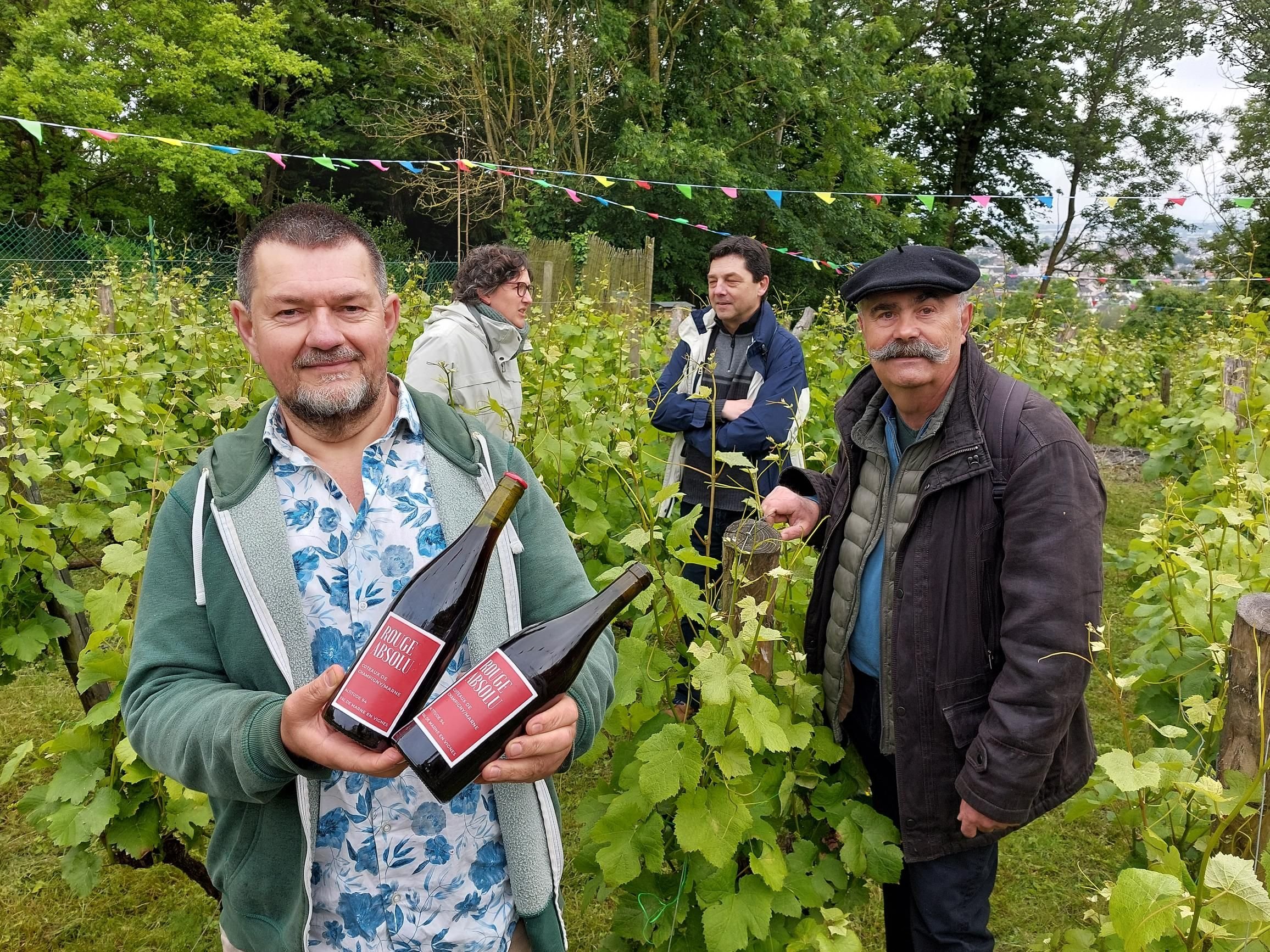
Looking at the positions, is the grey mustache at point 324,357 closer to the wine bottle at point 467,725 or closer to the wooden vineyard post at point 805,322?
the wine bottle at point 467,725

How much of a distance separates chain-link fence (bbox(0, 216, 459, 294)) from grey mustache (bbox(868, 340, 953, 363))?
27.4 feet

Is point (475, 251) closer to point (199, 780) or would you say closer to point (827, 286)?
point (199, 780)

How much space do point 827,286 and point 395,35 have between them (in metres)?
12.1

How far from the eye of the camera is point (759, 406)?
352cm

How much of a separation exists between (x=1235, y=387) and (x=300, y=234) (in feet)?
13.6

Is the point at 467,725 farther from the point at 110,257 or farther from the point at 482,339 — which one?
the point at 110,257

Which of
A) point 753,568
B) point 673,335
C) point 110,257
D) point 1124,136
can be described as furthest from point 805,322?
point 1124,136

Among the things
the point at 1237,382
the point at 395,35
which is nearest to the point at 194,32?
the point at 395,35

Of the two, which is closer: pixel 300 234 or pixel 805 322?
pixel 300 234

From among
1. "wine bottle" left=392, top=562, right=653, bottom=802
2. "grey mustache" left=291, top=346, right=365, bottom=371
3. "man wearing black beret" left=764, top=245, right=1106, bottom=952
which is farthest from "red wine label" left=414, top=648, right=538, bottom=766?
"man wearing black beret" left=764, top=245, right=1106, bottom=952

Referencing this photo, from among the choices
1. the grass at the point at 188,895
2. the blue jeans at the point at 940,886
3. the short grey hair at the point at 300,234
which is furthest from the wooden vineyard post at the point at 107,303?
the blue jeans at the point at 940,886

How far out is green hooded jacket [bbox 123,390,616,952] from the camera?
117 cm

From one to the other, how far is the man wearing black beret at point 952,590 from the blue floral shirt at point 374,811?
963mm

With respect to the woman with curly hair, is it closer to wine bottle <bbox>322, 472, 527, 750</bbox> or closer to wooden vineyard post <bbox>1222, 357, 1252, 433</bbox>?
wine bottle <bbox>322, 472, 527, 750</bbox>
